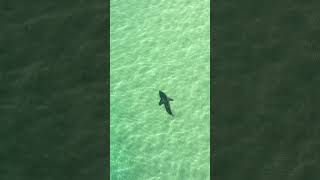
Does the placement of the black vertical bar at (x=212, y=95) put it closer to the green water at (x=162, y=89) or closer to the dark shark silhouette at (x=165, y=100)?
the green water at (x=162, y=89)

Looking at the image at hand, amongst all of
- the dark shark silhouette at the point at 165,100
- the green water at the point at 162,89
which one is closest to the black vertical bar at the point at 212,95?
the green water at the point at 162,89
